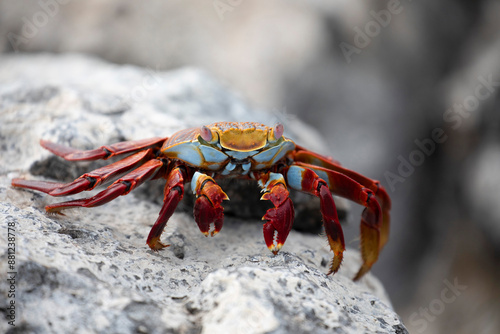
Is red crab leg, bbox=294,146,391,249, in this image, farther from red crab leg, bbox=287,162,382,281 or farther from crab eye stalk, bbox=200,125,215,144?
crab eye stalk, bbox=200,125,215,144

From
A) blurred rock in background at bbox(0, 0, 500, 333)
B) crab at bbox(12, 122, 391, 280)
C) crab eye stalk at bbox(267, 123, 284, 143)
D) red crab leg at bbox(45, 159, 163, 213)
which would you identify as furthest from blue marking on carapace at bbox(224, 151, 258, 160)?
blurred rock in background at bbox(0, 0, 500, 333)

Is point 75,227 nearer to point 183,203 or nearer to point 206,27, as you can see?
point 183,203

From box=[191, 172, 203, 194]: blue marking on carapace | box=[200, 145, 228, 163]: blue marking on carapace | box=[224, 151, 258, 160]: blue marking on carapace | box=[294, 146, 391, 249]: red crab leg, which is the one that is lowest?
box=[191, 172, 203, 194]: blue marking on carapace

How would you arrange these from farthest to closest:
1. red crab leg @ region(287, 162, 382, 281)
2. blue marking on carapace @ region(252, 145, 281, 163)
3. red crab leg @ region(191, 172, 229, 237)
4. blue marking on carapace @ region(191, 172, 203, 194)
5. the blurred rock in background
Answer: the blurred rock in background, red crab leg @ region(287, 162, 382, 281), blue marking on carapace @ region(252, 145, 281, 163), blue marking on carapace @ region(191, 172, 203, 194), red crab leg @ region(191, 172, 229, 237)

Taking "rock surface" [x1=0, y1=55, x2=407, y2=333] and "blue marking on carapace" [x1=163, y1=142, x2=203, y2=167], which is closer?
"rock surface" [x1=0, y1=55, x2=407, y2=333]

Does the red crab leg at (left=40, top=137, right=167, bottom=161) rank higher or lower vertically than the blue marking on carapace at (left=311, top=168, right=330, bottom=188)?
lower

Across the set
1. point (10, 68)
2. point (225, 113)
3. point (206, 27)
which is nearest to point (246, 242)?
point (225, 113)

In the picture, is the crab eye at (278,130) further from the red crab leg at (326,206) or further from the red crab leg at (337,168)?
the red crab leg at (337,168)
